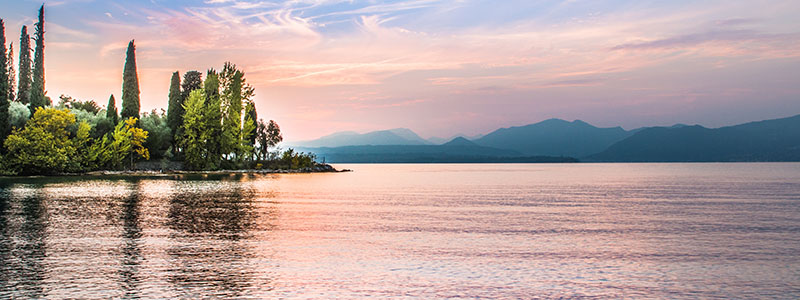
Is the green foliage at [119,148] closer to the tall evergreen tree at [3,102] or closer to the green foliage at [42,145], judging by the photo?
the green foliage at [42,145]

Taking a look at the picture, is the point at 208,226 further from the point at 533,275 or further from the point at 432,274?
the point at 533,275

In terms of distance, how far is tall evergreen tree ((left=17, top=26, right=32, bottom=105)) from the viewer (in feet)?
355

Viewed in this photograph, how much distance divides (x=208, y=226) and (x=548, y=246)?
15252 mm

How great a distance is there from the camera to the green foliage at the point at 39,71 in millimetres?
88025

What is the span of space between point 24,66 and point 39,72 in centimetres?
2154

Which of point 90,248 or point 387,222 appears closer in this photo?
point 90,248

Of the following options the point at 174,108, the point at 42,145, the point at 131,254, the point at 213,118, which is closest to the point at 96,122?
the point at 174,108

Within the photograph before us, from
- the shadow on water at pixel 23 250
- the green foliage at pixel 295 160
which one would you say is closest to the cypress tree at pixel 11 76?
the green foliage at pixel 295 160

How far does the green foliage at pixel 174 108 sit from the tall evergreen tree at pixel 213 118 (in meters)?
5.86

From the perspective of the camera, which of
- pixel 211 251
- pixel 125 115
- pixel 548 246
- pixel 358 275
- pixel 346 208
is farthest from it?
pixel 125 115

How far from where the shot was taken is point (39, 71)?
9225cm

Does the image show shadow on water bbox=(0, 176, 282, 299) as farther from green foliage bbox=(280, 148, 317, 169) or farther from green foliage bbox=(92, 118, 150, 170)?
green foliage bbox=(280, 148, 317, 169)

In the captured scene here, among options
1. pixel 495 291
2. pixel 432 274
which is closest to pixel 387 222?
pixel 432 274

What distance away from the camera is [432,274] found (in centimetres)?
1619
